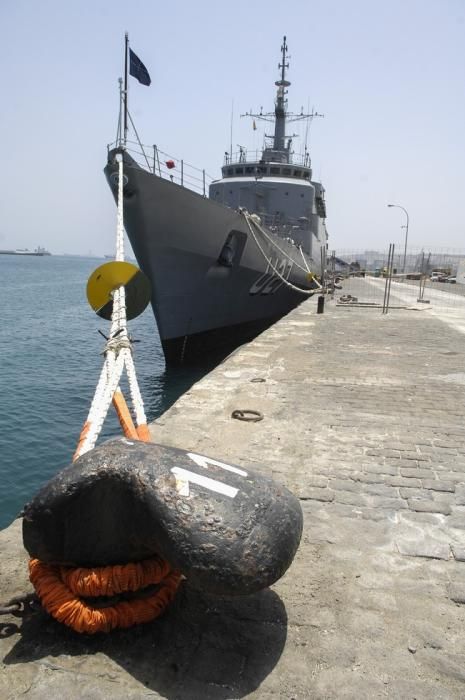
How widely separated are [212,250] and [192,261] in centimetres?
72

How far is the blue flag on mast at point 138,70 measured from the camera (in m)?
10.0

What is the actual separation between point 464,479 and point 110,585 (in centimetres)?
279

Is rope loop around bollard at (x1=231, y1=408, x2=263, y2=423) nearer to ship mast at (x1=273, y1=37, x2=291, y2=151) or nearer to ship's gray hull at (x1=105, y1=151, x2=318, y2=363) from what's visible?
ship's gray hull at (x1=105, y1=151, x2=318, y2=363)

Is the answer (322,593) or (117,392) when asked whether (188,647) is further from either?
(117,392)

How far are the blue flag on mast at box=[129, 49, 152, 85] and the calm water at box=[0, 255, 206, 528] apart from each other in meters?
5.70

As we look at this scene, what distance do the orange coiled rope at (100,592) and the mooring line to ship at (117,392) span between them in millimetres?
551

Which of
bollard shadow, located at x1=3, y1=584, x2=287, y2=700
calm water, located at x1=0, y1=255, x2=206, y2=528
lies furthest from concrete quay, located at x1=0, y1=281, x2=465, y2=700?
calm water, located at x1=0, y1=255, x2=206, y2=528

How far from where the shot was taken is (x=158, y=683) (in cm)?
186

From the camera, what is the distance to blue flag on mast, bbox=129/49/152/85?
10023 millimetres

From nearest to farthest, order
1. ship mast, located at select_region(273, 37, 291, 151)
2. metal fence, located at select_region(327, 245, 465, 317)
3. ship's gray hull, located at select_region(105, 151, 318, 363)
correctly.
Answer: ship's gray hull, located at select_region(105, 151, 318, 363) < metal fence, located at select_region(327, 245, 465, 317) < ship mast, located at select_region(273, 37, 291, 151)

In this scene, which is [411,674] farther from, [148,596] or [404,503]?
[404,503]

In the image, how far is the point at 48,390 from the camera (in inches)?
447

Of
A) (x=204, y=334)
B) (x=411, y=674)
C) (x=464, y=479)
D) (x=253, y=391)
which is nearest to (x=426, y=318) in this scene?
(x=204, y=334)

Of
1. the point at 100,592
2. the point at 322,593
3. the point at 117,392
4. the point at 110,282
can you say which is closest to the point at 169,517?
the point at 100,592
